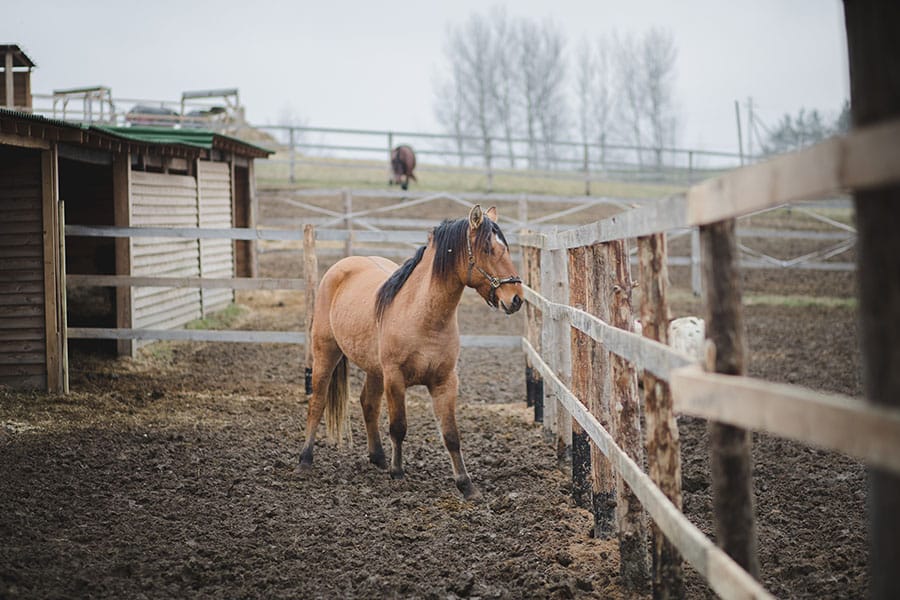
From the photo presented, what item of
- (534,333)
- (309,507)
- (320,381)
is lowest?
(309,507)

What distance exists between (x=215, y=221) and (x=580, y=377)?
36.5ft

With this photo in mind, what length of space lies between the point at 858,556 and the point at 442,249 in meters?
2.85

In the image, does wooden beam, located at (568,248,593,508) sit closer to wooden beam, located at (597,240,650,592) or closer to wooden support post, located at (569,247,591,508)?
wooden support post, located at (569,247,591,508)

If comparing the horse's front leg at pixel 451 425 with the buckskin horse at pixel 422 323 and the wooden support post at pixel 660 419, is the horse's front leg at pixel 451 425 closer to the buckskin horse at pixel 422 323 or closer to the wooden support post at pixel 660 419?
the buckskin horse at pixel 422 323

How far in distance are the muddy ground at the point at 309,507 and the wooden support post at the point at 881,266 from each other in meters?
2.15

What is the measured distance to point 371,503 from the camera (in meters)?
5.14

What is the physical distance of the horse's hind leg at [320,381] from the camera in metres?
6.14

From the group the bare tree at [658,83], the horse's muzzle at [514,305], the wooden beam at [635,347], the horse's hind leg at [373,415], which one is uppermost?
the bare tree at [658,83]

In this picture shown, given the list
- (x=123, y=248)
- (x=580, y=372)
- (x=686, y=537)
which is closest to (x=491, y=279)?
(x=580, y=372)

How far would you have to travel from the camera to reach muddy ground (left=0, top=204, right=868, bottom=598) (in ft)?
12.4

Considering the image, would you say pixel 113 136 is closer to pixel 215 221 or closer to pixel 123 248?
pixel 123 248

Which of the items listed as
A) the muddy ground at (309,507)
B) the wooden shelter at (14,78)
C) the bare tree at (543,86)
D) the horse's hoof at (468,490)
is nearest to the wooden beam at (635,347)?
the muddy ground at (309,507)

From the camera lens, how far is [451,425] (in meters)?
5.36

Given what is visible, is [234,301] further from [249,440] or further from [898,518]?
[898,518]
